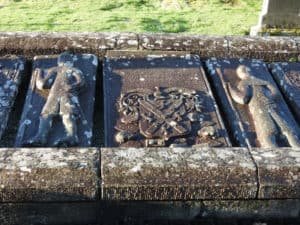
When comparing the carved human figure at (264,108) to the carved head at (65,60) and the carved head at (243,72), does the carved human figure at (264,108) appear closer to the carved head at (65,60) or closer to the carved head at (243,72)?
the carved head at (243,72)

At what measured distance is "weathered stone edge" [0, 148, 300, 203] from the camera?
3.10 m

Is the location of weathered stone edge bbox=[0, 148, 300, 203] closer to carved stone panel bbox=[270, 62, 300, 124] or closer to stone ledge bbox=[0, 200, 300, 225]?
stone ledge bbox=[0, 200, 300, 225]

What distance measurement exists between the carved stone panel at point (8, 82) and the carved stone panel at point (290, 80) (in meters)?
2.09

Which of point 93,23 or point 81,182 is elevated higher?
point 81,182

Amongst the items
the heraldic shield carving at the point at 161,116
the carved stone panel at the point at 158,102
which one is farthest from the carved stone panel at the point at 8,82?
the heraldic shield carving at the point at 161,116

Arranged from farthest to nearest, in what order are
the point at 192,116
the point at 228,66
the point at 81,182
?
the point at 228,66 → the point at 192,116 → the point at 81,182

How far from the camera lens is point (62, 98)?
410 centimetres

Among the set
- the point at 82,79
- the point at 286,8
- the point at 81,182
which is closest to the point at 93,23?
the point at 286,8

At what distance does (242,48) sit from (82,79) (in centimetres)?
149

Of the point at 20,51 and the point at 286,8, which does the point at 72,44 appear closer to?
the point at 20,51

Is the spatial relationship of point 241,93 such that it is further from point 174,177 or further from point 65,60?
point 65,60

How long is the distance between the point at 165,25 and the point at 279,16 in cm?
166

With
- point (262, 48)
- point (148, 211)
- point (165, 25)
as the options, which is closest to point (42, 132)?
point (148, 211)

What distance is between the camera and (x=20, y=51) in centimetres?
475
